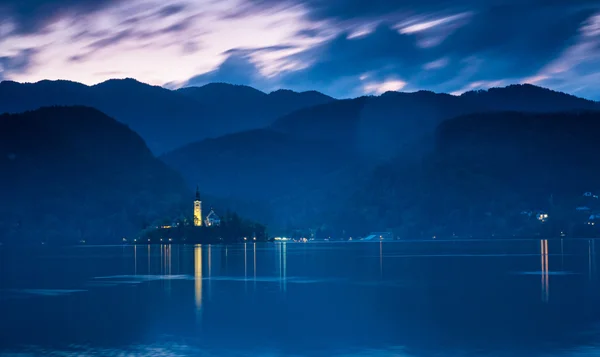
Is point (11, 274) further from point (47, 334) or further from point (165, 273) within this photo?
point (47, 334)

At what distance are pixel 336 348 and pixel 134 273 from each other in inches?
2630

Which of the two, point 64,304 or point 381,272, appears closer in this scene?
point 64,304

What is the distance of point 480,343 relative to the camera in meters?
38.7

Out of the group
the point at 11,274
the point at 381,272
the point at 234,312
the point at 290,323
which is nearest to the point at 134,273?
the point at 11,274

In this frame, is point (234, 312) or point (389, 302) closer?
point (234, 312)

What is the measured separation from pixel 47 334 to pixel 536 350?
88.3ft

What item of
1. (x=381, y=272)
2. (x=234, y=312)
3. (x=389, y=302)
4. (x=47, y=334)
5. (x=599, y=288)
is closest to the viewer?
(x=47, y=334)

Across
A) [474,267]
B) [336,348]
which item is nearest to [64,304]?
[336,348]

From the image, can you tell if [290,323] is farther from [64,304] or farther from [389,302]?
[64,304]

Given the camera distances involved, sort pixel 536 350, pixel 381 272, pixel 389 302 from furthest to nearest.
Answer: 1. pixel 381 272
2. pixel 389 302
3. pixel 536 350

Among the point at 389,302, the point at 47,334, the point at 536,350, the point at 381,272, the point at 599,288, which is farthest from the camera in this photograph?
the point at 381,272

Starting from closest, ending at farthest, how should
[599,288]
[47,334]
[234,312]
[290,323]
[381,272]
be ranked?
[47,334]
[290,323]
[234,312]
[599,288]
[381,272]

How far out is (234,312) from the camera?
53312 millimetres

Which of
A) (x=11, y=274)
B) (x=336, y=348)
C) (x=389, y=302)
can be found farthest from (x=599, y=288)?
(x=11, y=274)
